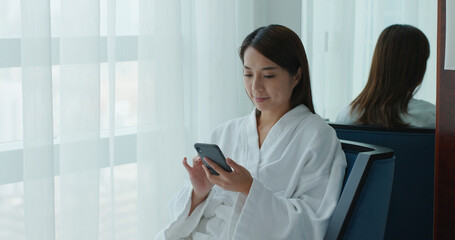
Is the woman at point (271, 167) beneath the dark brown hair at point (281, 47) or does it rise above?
beneath

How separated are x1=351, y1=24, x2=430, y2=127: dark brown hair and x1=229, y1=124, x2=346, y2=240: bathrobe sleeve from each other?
2.17 feet

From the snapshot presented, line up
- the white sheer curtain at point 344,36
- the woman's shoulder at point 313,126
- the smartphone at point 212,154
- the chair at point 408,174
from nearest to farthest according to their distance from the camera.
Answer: the smartphone at point 212,154 → the woman's shoulder at point 313,126 → the chair at point 408,174 → the white sheer curtain at point 344,36

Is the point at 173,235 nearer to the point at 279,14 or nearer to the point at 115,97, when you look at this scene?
the point at 115,97

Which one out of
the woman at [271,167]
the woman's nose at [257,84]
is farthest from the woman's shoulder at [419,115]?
the woman's nose at [257,84]

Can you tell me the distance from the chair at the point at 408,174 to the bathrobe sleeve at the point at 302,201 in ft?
1.59

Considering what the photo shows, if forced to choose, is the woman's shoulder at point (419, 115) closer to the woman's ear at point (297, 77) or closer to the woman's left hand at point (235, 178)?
the woman's ear at point (297, 77)

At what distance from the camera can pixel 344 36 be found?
12.0 feet

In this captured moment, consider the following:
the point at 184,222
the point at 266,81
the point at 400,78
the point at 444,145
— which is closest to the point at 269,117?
the point at 266,81

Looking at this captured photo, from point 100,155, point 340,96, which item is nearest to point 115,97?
point 100,155

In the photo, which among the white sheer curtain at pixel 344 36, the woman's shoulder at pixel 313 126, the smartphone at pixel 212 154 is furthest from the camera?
the white sheer curtain at pixel 344 36

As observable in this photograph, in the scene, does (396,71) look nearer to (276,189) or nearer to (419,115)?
(419,115)

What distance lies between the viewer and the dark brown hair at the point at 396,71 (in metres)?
2.35

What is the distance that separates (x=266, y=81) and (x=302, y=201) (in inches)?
15.1

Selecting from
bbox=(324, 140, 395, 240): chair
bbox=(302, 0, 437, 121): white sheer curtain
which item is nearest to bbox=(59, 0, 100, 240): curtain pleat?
bbox=(324, 140, 395, 240): chair
